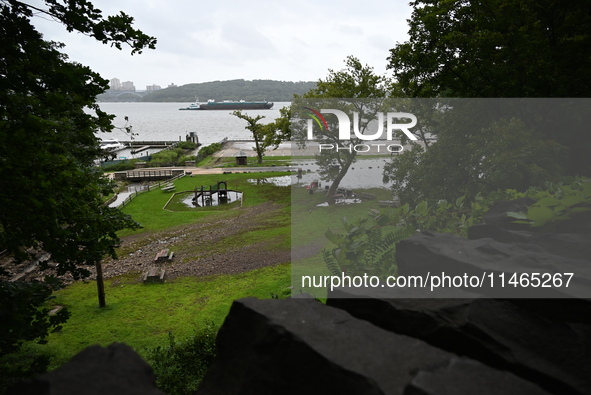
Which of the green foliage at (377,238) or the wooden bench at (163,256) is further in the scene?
the wooden bench at (163,256)

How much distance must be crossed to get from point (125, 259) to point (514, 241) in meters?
23.5

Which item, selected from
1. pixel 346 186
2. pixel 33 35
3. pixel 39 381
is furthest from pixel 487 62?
pixel 39 381

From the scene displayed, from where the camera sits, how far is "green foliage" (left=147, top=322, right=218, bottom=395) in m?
7.93

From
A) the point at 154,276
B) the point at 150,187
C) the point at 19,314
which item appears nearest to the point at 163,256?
the point at 154,276

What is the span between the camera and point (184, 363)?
9492 millimetres

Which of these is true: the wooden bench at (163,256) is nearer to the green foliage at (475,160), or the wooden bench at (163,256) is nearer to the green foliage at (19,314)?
the green foliage at (475,160)

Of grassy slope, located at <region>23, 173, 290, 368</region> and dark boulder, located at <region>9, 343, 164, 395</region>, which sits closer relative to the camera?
dark boulder, located at <region>9, 343, 164, 395</region>

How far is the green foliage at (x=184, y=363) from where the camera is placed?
793 centimetres

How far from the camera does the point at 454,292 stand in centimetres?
449

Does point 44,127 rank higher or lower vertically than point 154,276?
higher

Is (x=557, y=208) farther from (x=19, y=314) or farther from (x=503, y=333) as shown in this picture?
(x=19, y=314)

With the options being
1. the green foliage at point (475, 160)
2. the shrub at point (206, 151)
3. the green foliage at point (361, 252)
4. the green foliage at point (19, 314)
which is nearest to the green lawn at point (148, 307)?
the green foliage at point (19, 314)

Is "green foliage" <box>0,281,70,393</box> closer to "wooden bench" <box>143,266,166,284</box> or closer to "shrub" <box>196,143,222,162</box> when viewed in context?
"wooden bench" <box>143,266,166,284</box>

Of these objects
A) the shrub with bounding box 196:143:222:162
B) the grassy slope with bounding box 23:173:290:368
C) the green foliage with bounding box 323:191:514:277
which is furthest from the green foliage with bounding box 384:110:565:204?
the shrub with bounding box 196:143:222:162
